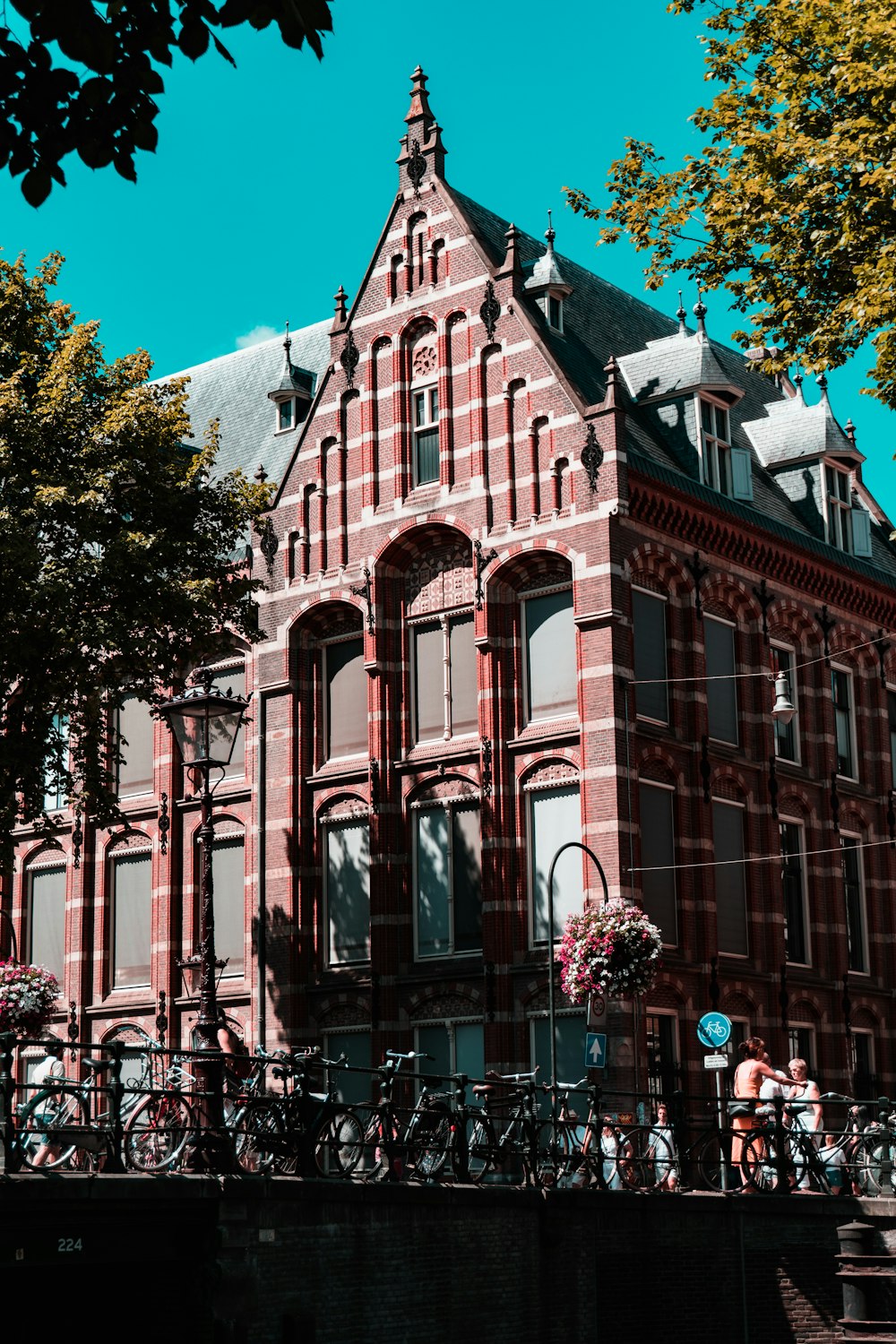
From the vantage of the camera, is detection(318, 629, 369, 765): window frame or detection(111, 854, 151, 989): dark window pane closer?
detection(318, 629, 369, 765): window frame

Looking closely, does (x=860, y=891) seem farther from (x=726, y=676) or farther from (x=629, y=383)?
(x=629, y=383)

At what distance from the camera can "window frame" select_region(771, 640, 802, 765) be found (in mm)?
36125

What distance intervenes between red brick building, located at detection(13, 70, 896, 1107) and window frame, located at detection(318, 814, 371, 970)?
0.07 meters

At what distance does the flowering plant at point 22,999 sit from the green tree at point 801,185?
14706 mm

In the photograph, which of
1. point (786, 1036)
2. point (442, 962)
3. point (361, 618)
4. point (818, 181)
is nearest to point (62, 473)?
point (361, 618)

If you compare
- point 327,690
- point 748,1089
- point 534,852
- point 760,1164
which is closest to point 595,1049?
point 748,1089

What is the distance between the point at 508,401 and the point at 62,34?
26385mm

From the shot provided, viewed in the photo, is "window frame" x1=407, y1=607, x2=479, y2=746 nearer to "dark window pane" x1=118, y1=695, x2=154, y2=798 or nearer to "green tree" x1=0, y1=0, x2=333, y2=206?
"dark window pane" x1=118, y1=695, x2=154, y2=798

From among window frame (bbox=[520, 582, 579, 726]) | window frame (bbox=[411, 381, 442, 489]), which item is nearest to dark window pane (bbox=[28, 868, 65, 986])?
window frame (bbox=[411, 381, 442, 489])

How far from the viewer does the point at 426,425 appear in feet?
116

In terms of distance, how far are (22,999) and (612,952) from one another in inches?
361

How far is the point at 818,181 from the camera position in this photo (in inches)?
813

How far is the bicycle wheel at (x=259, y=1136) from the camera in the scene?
1762 cm

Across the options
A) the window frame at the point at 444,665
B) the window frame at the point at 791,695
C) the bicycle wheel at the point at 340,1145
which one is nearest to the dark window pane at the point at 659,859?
the window frame at the point at 444,665
